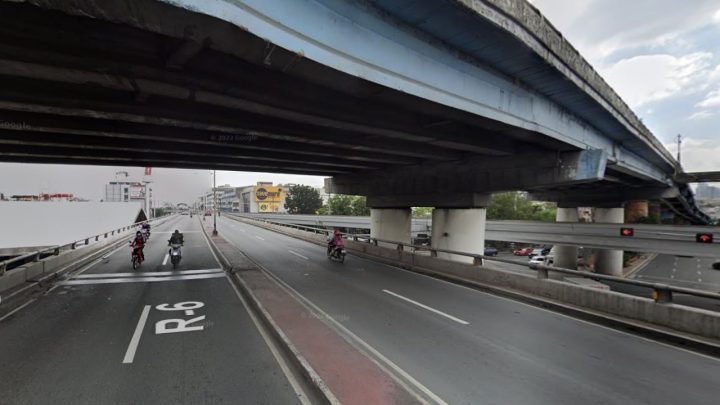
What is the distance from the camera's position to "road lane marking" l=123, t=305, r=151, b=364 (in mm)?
6039

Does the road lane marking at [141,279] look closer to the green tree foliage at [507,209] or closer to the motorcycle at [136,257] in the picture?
the motorcycle at [136,257]

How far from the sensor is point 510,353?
661cm

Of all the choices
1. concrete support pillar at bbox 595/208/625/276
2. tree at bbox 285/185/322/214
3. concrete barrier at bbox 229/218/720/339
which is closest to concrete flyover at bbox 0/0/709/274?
concrete barrier at bbox 229/218/720/339

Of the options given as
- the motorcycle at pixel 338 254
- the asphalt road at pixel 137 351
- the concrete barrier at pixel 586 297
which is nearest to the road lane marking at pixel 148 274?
the asphalt road at pixel 137 351

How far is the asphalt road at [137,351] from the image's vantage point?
4.92 meters

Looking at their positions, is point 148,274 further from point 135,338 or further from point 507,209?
point 507,209

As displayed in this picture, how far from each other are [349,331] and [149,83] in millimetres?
6410

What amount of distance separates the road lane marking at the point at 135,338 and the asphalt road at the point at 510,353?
3987 mm

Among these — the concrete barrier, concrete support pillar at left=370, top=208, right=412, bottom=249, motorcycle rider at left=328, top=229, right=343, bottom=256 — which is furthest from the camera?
concrete support pillar at left=370, top=208, right=412, bottom=249

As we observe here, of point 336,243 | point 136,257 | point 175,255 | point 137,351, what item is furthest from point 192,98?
point 336,243

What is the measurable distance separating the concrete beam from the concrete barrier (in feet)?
12.8

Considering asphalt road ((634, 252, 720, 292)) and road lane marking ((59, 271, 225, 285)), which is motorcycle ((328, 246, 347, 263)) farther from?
asphalt road ((634, 252, 720, 292))

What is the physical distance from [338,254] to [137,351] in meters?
12.3

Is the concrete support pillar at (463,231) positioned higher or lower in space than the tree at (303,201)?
lower
